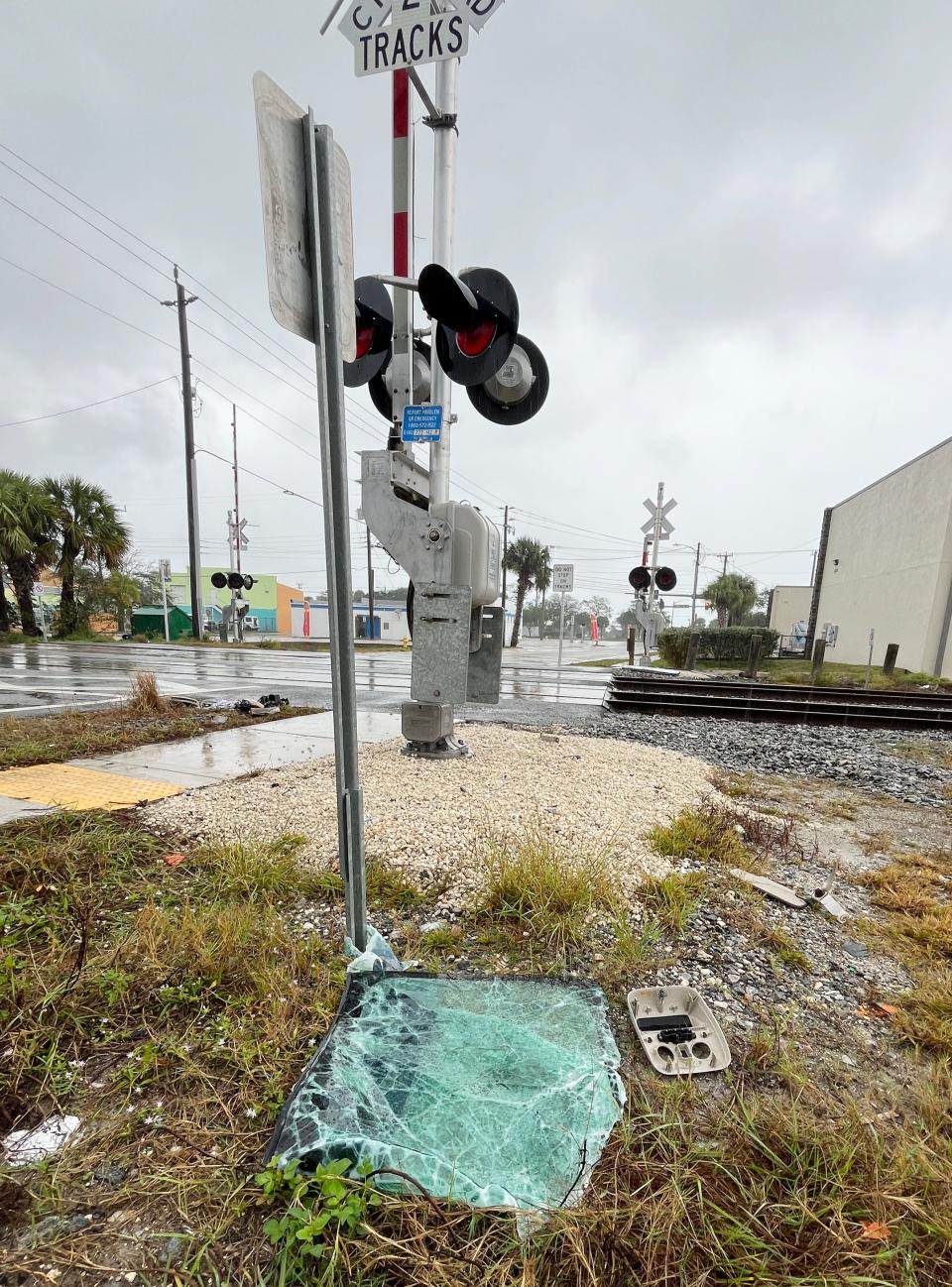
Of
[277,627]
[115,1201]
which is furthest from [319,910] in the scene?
[277,627]

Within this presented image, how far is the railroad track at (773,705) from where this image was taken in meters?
8.66

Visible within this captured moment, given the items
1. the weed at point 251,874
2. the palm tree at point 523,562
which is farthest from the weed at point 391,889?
the palm tree at point 523,562

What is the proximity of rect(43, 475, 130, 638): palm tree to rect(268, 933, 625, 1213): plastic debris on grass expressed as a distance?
27.1 meters

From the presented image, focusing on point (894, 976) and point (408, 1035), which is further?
point (894, 976)

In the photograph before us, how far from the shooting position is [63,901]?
2328mm

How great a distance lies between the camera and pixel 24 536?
21.5 meters

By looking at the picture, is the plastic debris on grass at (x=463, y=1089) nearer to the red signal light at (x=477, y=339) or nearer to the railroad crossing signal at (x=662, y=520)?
the red signal light at (x=477, y=339)

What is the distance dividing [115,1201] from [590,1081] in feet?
3.71

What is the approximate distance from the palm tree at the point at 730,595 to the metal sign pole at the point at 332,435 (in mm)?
59581

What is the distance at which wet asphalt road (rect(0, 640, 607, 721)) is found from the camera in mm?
8859

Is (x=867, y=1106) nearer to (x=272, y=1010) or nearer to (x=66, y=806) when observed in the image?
(x=272, y=1010)

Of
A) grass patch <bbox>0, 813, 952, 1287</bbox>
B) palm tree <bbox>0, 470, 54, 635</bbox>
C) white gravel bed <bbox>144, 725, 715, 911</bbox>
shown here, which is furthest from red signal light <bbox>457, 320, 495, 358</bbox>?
palm tree <bbox>0, 470, 54, 635</bbox>

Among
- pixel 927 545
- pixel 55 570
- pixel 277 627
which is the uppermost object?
pixel 927 545

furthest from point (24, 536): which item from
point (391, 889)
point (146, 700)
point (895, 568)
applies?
point (895, 568)
